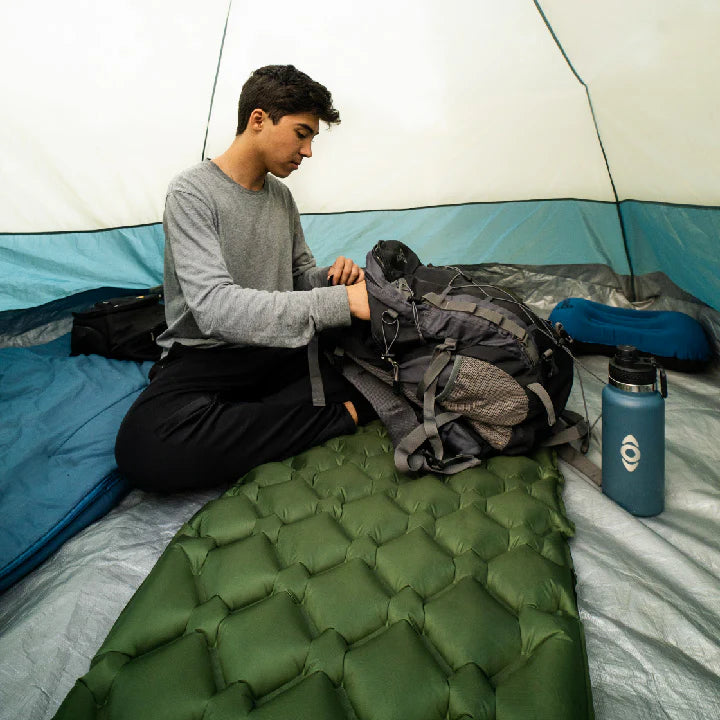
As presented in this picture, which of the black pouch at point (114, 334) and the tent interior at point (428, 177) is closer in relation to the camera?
the tent interior at point (428, 177)

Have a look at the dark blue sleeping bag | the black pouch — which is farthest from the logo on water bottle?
the black pouch

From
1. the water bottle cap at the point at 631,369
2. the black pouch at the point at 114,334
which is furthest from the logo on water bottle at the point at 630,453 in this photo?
the black pouch at the point at 114,334

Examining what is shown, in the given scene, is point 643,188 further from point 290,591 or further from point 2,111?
point 2,111

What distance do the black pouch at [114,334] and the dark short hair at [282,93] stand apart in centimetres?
70

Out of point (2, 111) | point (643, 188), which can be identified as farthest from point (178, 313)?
Result: point (643, 188)

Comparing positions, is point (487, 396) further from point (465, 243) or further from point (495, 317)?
point (465, 243)

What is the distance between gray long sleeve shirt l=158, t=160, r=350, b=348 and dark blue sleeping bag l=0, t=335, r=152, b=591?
247 mm

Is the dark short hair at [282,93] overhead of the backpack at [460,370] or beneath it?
overhead

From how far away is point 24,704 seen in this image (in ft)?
2.19

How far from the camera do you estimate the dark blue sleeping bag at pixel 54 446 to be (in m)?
0.95

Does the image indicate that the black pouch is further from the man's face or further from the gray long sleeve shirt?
the man's face

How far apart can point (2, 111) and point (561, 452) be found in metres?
1.77

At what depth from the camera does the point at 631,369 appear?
95 cm

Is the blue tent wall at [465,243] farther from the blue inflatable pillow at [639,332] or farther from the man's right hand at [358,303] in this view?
the man's right hand at [358,303]
